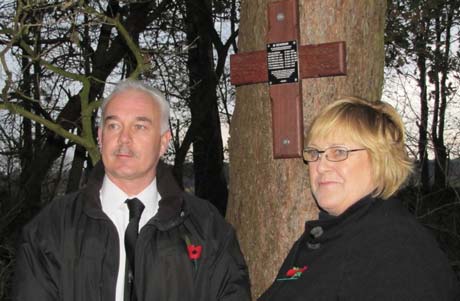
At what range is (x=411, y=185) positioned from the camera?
8.79 meters

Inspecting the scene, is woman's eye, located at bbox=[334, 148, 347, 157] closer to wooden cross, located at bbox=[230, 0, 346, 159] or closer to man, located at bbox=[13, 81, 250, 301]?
wooden cross, located at bbox=[230, 0, 346, 159]

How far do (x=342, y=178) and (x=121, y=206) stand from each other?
100 centimetres

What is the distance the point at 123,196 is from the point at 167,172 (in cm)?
26

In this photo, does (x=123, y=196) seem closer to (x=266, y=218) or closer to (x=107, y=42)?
(x=266, y=218)

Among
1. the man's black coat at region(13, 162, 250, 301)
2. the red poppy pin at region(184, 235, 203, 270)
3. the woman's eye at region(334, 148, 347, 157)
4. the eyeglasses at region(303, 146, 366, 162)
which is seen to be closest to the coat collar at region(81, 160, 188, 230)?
the man's black coat at region(13, 162, 250, 301)

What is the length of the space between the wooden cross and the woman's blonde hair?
2.08 feet

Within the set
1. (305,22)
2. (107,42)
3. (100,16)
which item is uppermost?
(107,42)

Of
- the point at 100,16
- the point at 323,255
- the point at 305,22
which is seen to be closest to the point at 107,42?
the point at 100,16

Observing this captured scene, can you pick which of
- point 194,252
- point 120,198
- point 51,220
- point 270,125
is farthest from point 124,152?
point 270,125

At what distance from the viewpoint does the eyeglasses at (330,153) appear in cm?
251

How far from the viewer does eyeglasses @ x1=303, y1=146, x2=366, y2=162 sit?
2512mm

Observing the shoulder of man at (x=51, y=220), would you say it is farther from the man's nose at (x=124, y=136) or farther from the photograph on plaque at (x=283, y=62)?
the photograph on plaque at (x=283, y=62)

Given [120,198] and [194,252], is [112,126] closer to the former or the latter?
[120,198]

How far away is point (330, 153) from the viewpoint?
2.56m
